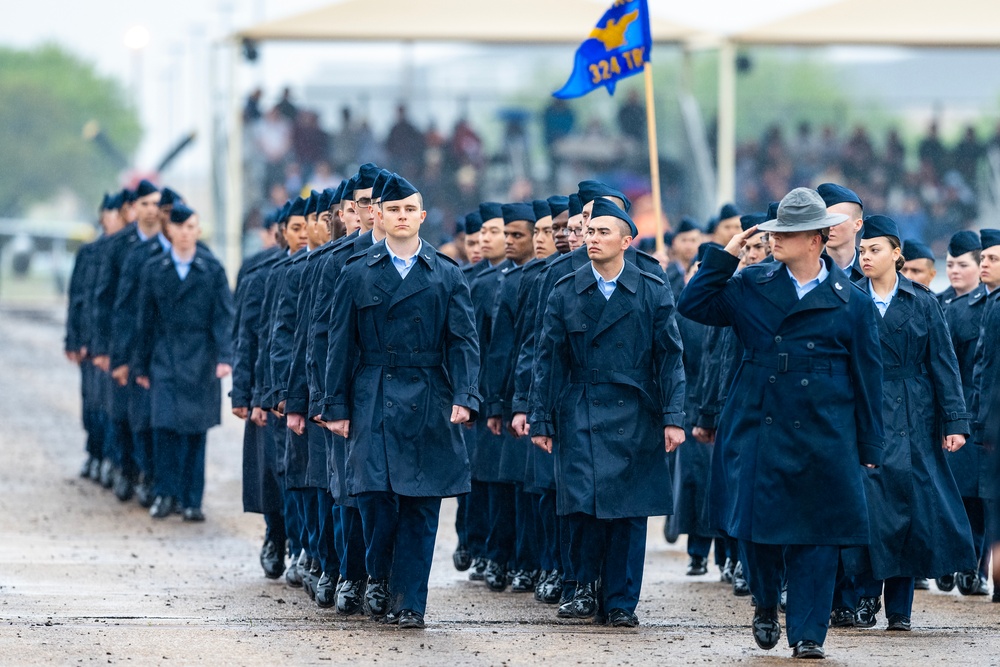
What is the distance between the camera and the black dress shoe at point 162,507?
16188mm

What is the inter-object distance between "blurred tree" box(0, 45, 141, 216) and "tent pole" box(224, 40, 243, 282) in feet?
246

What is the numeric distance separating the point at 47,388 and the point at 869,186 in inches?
472

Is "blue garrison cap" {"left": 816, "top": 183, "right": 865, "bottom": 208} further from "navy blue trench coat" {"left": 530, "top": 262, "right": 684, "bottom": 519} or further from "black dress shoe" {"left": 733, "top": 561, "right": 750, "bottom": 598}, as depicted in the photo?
"black dress shoe" {"left": 733, "top": 561, "right": 750, "bottom": 598}

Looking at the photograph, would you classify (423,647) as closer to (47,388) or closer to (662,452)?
(662,452)

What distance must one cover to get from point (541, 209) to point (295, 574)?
268 cm

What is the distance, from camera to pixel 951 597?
1252 centimetres

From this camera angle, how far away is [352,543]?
11.0 metres

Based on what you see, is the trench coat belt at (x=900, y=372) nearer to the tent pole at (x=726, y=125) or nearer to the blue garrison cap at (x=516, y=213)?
the blue garrison cap at (x=516, y=213)

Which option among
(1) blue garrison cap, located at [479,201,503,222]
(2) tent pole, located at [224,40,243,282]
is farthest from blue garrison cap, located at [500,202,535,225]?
(2) tent pole, located at [224,40,243,282]

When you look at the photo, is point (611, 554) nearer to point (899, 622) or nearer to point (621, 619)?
point (621, 619)

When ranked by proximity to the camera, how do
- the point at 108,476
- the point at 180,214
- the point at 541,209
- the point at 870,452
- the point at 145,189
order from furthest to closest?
the point at 108,476, the point at 145,189, the point at 180,214, the point at 541,209, the point at 870,452

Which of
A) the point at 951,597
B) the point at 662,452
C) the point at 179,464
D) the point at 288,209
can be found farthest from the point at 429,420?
the point at 179,464

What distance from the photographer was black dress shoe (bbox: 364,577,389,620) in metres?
10.6

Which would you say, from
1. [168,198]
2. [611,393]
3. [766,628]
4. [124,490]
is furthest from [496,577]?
[124,490]
